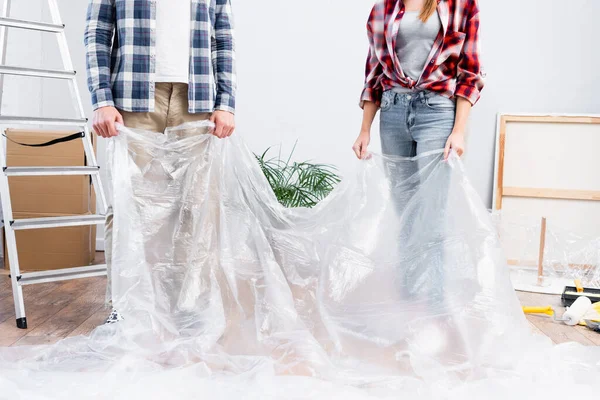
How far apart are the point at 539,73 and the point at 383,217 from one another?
207 centimetres

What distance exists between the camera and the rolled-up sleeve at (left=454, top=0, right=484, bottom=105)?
172cm

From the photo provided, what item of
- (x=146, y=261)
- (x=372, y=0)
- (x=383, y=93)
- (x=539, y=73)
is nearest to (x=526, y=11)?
(x=539, y=73)

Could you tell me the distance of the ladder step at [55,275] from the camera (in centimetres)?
219

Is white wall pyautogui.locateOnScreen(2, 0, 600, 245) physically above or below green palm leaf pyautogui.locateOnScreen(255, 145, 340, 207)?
above

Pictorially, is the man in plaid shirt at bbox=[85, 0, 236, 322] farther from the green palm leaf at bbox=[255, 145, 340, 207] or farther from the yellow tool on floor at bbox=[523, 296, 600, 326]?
the yellow tool on floor at bbox=[523, 296, 600, 326]

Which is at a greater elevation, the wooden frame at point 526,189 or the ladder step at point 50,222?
the wooden frame at point 526,189

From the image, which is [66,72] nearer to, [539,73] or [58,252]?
[58,252]

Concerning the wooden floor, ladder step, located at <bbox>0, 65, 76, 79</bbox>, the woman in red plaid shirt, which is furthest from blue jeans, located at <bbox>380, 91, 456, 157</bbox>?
ladder step, located at <bbox>0, 65, 76, 79</bbox>

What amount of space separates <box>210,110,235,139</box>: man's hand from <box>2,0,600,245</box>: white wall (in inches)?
61.7

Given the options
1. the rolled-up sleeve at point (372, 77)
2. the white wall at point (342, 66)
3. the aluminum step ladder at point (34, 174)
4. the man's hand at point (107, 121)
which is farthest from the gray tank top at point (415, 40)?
the white wall at point (342, 66)

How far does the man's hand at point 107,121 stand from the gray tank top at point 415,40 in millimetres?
819

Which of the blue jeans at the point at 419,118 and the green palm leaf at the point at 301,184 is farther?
the green palm leaf at the point at 301,184

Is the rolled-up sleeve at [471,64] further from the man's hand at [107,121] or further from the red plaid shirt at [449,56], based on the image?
Result: the man's hand at [107,121]

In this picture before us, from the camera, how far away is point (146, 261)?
1770mm
